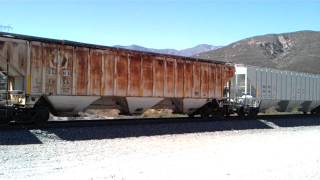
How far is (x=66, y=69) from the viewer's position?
16.2m

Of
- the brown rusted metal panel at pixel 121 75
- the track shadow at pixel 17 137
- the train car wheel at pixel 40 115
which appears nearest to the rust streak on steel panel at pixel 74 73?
the train car wheel at pixel 40 115

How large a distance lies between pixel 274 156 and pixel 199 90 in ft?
31.4

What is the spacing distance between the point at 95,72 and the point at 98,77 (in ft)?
0.74

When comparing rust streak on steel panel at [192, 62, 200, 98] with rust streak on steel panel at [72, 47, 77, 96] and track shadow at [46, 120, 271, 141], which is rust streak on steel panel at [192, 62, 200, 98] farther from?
rust streak on steel panel at [72, 47, 77, 96]

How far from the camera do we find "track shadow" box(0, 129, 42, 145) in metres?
12.5

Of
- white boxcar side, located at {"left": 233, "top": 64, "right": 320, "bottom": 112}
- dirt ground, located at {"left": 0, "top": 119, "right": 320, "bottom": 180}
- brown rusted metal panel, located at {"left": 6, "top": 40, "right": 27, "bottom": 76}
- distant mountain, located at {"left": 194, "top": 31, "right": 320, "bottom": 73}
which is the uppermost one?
distant mountain, located at {"left": 194, "top": 31, "right": 320, "bottom": 73}

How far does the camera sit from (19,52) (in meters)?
14.8

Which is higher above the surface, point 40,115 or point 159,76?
point 159,76

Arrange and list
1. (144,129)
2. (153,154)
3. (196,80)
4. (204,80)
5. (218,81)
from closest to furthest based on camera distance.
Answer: (153,154), (144,129), (196,80), (204,80), (218,81)

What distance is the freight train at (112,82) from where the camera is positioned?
1490 cm

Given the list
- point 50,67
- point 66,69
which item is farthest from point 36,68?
point 66,69

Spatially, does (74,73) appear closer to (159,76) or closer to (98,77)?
(98,77)

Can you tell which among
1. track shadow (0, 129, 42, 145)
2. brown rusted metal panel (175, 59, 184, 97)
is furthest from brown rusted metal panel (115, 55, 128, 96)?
track shadow (0, 129, 42, 145)

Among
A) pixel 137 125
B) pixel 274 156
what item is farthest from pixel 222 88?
pixel 274 156
